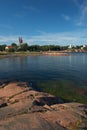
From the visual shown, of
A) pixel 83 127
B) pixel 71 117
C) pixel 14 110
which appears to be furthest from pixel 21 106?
pixel 83 127

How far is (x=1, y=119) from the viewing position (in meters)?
12.5

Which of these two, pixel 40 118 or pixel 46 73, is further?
pixel 46 73

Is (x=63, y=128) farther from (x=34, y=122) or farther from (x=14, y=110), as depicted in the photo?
(x=14, y=110)

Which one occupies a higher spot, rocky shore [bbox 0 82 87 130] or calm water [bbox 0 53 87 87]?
rocky shore [bbox 0 82 87 130]

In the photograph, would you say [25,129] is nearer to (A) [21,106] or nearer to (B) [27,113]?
(B) [27,113]

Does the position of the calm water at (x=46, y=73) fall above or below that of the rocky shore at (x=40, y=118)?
below

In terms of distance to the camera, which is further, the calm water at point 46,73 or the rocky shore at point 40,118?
the calm water at point 46,73

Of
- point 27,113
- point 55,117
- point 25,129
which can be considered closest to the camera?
point 25,129

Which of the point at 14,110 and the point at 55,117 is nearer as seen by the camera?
the point at 55,117

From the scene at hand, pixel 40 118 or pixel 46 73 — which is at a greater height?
pixel 40 118

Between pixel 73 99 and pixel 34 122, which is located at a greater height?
pixel 34 122

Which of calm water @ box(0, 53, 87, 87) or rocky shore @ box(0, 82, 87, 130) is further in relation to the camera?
calm water @ box(0, 53, 87, 87)

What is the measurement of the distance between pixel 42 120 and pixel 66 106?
171 inches

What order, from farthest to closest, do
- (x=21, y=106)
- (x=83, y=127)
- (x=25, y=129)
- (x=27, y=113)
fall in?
(x=21, y=106)
(x=27, y=113)
(x=83, y=127)
(x=25, y=129)
